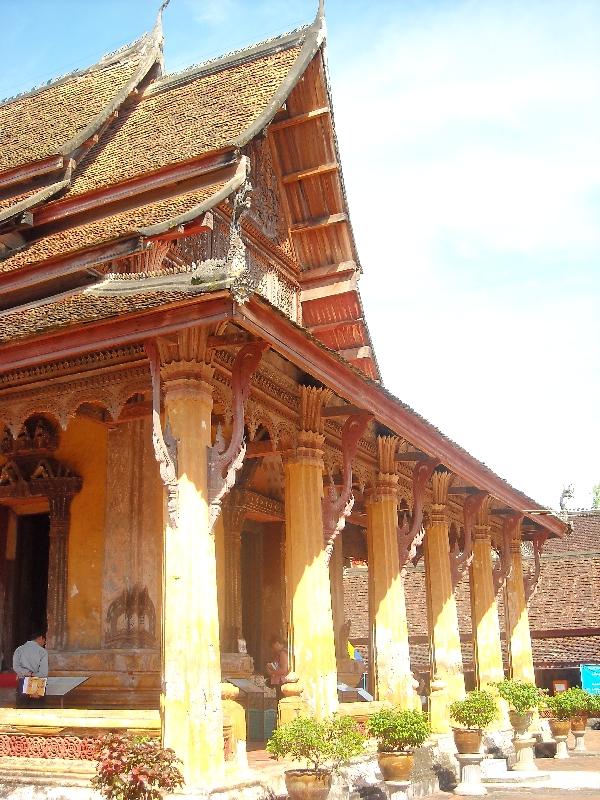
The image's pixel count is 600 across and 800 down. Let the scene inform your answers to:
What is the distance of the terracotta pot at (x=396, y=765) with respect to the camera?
407 inches

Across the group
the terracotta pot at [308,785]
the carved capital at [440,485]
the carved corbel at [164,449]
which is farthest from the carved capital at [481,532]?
the carved corbel at [164,449]

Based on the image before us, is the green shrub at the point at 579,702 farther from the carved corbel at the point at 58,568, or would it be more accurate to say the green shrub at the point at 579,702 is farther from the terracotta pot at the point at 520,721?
the carved corbel at the point at 58,568

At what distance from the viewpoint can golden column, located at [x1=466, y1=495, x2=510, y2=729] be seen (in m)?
17.0

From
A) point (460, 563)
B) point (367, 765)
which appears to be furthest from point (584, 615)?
point (367, 765)

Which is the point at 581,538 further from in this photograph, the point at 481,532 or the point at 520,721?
the point at 520,721

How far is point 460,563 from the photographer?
1523 cm

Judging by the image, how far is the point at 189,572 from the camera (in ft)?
26.9

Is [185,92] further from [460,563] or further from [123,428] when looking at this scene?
[460,563]

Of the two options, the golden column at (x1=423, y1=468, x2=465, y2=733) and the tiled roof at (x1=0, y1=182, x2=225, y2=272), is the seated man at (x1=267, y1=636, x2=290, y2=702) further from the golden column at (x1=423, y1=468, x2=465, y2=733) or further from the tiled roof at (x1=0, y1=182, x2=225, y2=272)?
the tiled roof at (x1=0, y1=182, x2=225, y2=272)

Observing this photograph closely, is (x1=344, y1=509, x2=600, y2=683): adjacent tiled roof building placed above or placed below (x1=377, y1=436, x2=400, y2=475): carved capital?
below

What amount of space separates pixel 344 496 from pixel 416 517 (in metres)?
2.30

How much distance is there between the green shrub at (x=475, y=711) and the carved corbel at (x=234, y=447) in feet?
19.3

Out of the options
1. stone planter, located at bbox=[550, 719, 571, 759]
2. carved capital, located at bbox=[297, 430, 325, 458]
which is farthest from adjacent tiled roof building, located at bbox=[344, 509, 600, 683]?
carved capital, located at bbox=[297, 430, 325, 458]

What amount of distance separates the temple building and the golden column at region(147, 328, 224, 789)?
19 millimetres
